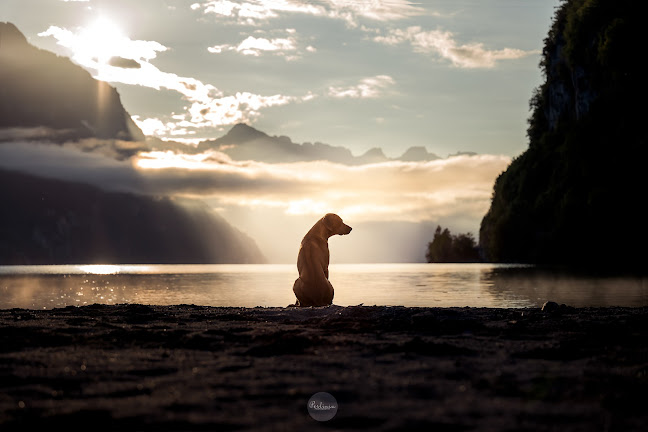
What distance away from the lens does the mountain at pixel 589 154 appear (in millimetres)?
70562

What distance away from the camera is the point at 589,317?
39.3 ft

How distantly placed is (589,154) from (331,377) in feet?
257

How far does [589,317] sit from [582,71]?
7647cm

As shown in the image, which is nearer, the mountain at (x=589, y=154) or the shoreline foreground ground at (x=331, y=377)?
the shoreline foreground ground at (x=331, y=377)

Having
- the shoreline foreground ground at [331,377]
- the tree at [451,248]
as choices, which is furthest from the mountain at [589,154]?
the shoreline foreground ground at [331,377]

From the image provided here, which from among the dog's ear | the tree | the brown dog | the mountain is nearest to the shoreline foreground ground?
the brown dog

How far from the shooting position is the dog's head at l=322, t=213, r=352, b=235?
17375 mm

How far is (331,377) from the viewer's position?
597cm

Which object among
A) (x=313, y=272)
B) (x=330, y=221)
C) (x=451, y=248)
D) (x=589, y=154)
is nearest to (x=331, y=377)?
(x=313, y=272)

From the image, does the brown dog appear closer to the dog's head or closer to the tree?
the dog's head

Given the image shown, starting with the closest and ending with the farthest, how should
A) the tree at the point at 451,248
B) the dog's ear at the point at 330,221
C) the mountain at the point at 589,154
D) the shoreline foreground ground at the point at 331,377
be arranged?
the shoreline foreground ground at the point at 331,377, the dog's ear at the point at 330,221, the mountain at the point at 589,154, the tree at the point at 451,248

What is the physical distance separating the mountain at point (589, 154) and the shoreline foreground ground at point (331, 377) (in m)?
67.7

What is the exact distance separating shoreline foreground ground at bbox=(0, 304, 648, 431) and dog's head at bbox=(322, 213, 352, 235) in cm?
723

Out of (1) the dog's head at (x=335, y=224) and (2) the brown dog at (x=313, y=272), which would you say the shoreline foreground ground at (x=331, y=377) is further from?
(1) the dog's head at (x=335, y=224)
